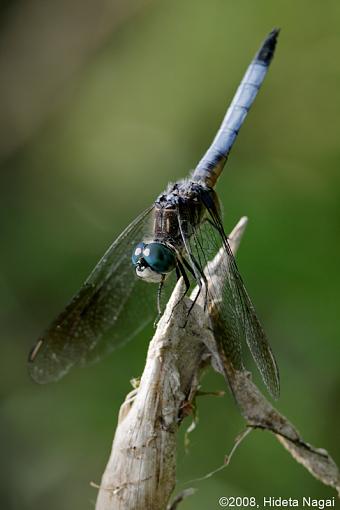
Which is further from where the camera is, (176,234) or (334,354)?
(334,354)

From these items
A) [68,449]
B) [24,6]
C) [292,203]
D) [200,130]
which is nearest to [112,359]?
[68,449]

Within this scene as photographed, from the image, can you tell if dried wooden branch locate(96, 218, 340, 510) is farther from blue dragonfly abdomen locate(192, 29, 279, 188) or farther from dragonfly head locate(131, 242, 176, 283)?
blue dragonfly abdomen locate(192, 29, 279, 188)

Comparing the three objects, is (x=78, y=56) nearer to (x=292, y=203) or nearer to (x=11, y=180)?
(x=11, y=180)

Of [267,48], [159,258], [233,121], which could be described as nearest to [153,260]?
[159,258]

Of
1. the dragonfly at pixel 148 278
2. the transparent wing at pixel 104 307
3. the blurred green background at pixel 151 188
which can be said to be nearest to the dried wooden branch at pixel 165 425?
the dragonfly at pixel 148 278

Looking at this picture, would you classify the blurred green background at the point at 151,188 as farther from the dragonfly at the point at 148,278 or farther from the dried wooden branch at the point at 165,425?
the dried wooden branch at the point at 165,425
